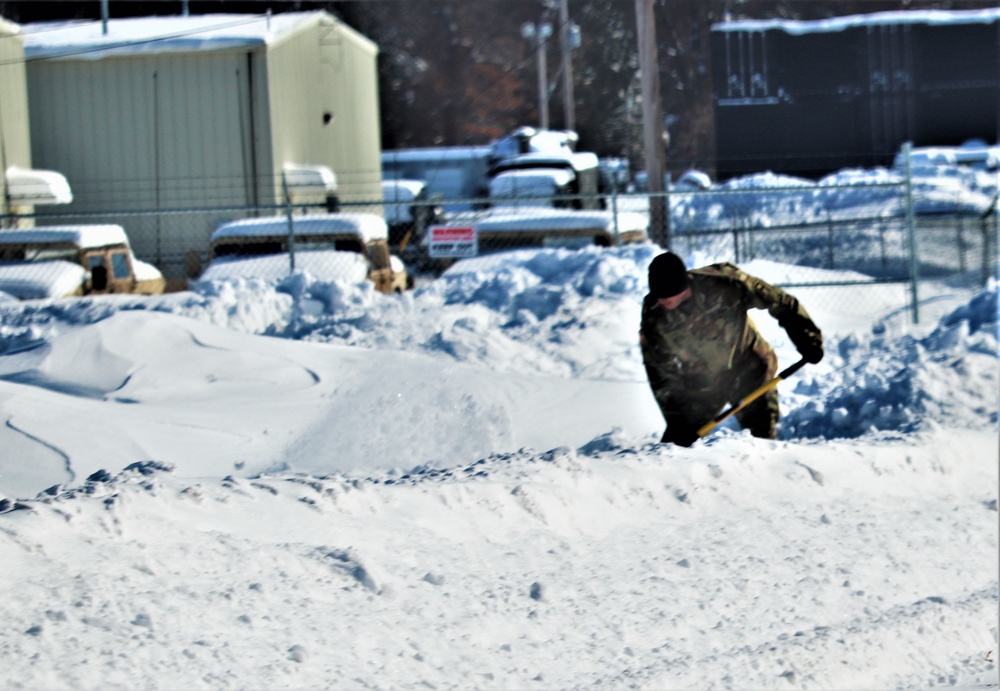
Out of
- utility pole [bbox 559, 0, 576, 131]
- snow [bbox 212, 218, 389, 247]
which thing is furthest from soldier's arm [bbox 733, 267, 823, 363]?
utility pole [bbox 559, 0, 576, 131]

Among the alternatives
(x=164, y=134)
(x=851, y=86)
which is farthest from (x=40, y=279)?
(x=851, y=86)

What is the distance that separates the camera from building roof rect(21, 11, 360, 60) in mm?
18750

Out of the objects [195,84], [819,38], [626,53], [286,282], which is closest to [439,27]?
[626,53]

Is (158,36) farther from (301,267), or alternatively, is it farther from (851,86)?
(851,86)

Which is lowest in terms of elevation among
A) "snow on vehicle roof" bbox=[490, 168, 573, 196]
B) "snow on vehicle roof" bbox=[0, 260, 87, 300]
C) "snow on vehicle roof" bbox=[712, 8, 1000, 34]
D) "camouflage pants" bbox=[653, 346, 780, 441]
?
"camouflage pants" bbox=[653, 346, 780, 441]

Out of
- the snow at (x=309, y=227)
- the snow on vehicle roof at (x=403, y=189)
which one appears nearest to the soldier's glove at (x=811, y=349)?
the snow at (x=309, y=227)

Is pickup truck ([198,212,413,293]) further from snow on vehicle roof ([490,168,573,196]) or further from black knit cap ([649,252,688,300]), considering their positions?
snow on vehicle roof ([490,168,573,196])

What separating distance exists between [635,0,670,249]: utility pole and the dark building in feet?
30.1

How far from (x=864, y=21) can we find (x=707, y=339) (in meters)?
22.2

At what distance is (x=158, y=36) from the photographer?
1922 cm

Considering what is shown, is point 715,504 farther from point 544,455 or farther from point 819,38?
point 819,38

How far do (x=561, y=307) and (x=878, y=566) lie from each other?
20.1 feet

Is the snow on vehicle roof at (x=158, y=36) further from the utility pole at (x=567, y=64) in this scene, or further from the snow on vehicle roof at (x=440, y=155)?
the utility pole at (x=567, y=64)

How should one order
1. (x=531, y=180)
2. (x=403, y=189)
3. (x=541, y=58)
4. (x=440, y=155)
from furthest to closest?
(x=541, y=58) → (x=440, y=155) → (x=403, y=189) → (x=531, y=180)
